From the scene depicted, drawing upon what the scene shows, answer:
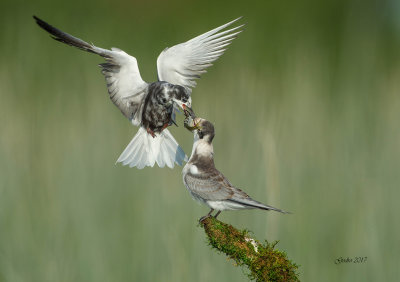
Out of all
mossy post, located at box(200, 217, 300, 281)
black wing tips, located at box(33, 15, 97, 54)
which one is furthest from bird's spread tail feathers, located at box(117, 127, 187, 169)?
A: mossy post, located at box(200, 217, 300, 281)

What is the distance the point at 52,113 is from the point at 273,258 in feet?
9.07

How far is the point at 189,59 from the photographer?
2.65 m

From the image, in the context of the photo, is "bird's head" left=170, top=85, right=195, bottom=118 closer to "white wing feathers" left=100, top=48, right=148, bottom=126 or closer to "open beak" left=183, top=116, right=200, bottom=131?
"open beak" left=183, top=116, right=200, bottom=131

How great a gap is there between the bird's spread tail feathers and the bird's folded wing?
0.32m

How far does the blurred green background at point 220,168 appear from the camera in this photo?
3.64 meters

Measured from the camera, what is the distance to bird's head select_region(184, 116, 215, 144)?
2.12 m

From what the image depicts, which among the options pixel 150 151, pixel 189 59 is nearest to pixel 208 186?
pixel 150 151

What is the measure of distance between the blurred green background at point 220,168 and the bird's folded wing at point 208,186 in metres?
1.38

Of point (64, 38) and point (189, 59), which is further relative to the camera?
point (189, 59)

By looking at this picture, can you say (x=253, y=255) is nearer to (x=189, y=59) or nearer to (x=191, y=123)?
(x=191, y=123)

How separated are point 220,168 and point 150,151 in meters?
1.40


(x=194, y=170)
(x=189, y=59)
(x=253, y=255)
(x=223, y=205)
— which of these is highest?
(x=189, y=59)

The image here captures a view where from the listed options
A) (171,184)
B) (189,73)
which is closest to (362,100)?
(171,184)

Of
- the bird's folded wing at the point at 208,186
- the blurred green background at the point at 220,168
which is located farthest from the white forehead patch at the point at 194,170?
the blurred green background at the point at 220,168
